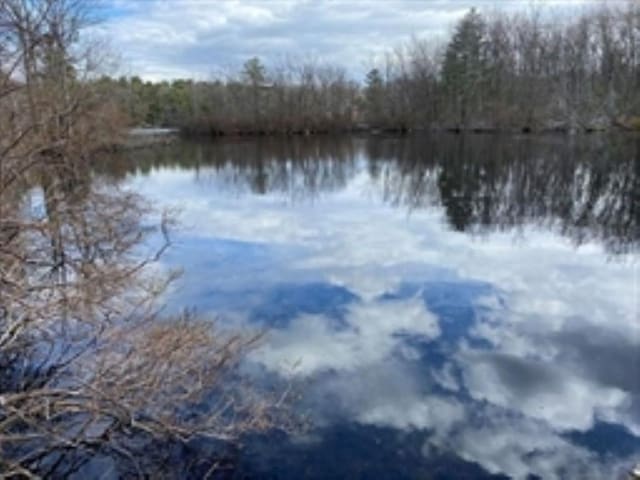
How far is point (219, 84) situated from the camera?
62.2m

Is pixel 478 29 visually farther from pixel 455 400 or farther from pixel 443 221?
pixel 455 400

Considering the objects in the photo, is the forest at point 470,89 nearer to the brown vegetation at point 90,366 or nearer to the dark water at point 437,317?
the dark water at point 437,317

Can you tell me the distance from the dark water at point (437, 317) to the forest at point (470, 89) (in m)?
33.9

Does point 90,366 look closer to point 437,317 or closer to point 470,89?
point 437,317

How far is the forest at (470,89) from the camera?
170 feet

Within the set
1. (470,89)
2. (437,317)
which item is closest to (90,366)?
(437,317)

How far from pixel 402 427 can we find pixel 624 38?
56515 mm

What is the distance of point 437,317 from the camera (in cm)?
880

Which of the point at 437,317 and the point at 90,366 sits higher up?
the point at 90,366

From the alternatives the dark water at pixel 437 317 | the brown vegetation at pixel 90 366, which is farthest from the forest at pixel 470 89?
the brown vegetation at pixel 90 366

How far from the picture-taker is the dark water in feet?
18.4

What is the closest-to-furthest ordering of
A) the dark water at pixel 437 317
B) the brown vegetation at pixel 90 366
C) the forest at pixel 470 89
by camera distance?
the brown vegetation at pixel 90 366, the dark water at pixel 437 317, the forest at pixel 470 89

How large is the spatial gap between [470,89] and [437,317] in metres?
50.8

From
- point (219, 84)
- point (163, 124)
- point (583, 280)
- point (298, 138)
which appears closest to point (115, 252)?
point (583, 280)
